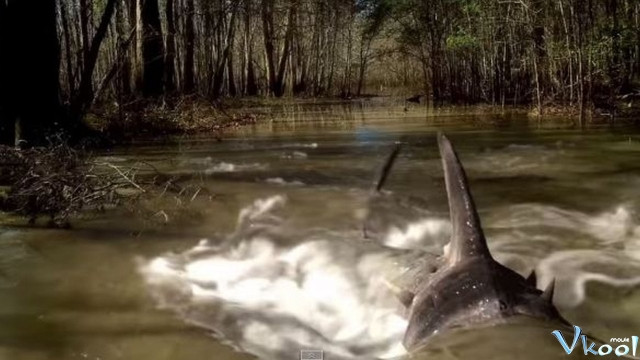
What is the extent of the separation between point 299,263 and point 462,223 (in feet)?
5.52

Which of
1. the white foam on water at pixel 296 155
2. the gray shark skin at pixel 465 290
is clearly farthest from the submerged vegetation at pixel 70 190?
the gray shark skin at pixel 465 290

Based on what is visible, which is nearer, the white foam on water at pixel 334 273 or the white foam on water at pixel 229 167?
the white foam on water at pixel 334 273

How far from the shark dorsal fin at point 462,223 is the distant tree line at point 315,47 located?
6204 mm

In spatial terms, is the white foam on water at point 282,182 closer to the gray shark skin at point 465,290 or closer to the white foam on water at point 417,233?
the white foam on water at point 417,233

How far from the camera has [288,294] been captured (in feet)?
11.8

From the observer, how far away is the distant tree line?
26.3 feet

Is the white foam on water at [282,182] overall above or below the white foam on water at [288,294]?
above

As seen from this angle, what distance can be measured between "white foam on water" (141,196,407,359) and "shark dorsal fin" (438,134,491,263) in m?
0.49

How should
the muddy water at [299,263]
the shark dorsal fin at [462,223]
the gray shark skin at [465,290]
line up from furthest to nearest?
the muddy water at [299,263] < the shark dorsal fin at [462,223] < the gray shark skin at [465,290]

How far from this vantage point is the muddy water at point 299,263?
2.83m

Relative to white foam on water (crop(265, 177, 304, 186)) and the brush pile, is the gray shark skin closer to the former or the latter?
the brush pile

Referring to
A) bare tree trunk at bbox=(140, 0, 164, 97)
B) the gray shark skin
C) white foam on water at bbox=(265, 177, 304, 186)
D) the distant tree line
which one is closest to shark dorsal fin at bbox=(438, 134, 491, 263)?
the gray shark skin

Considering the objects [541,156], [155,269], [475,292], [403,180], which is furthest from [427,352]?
[541,156]

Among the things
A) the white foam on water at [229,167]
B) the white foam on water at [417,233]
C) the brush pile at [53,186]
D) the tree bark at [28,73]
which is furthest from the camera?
the white foam on water at [229,167]
